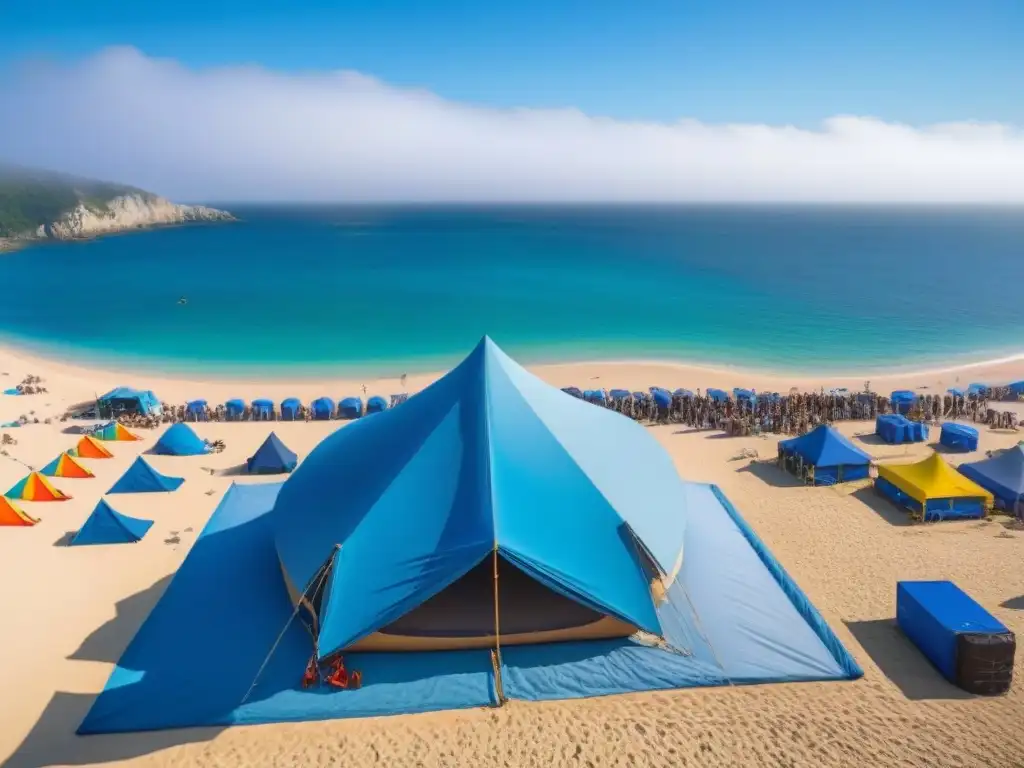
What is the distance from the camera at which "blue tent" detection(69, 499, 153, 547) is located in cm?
1412

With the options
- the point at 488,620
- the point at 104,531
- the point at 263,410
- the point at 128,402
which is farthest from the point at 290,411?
the point at 488,620

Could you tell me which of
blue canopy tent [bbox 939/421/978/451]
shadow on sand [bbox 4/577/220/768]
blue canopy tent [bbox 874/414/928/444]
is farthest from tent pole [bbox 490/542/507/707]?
blue canopy tent [bbox 939/421/978/451]

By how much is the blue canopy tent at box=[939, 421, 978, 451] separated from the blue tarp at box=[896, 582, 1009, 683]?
35.5ft

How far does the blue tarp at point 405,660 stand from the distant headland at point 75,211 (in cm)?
12148

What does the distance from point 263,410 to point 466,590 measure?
16.5 meters

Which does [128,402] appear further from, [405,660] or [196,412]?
[405,660]

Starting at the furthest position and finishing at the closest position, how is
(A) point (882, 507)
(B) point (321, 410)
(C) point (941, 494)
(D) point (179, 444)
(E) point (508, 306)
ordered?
(E) point (508, 306), (B) point (321, 410), (D) point (179, 444), (A) point (882, 507), (C) point (941, 494)

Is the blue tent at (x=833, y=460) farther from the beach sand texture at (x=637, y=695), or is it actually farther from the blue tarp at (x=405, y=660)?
the blue tarp at (x=405, y=660)

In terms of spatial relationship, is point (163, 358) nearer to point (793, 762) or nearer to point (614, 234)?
point (793, 762)

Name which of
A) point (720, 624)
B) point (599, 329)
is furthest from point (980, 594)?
point (599, 329)

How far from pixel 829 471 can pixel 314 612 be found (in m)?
13.4

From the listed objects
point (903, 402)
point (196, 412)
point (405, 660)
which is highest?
point (196, 412)

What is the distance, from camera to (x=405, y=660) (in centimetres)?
1009

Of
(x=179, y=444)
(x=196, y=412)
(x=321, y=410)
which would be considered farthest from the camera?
(x=321, y=410)
